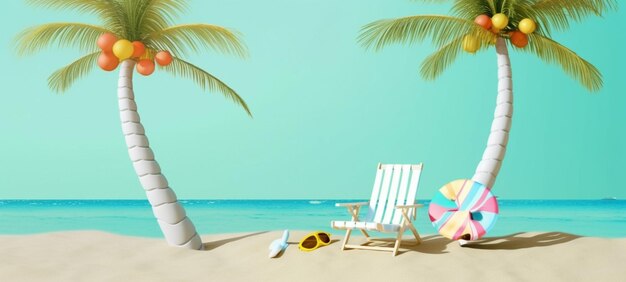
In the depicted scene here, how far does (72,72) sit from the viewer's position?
31.2 feet

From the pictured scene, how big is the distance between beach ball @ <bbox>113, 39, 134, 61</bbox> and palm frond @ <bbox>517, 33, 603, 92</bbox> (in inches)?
191

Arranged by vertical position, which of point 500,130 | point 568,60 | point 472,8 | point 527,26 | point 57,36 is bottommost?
point 500,130

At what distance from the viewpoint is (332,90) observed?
1447 inches

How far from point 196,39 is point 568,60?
468 centimetres

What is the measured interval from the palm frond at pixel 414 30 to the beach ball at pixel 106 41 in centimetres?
294

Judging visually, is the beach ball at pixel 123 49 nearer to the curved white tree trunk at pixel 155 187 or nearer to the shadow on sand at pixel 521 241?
the curved white tree trunk at pixel 155 187

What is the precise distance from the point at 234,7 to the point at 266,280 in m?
32.4

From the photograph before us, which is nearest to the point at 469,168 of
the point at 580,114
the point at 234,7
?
the point at 580,114

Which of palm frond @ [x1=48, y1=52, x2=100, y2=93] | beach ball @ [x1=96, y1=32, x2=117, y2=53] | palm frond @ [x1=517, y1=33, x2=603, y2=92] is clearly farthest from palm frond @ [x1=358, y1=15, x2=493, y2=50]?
palm frond @ [x1=48, y1=52, x2=100, y2=93]

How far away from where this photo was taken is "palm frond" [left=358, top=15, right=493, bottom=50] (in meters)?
8.73

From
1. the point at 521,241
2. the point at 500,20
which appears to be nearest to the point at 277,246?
the point at 521,241

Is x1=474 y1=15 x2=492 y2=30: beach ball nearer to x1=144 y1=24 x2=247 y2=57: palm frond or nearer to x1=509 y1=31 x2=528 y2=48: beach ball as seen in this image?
x1=509 y1=31 x2=528 y2=48: beach ball

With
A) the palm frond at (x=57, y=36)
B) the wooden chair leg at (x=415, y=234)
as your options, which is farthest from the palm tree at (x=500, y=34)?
the palm frond at (x=57, y=36)

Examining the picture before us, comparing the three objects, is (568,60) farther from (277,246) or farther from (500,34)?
(277,246)
